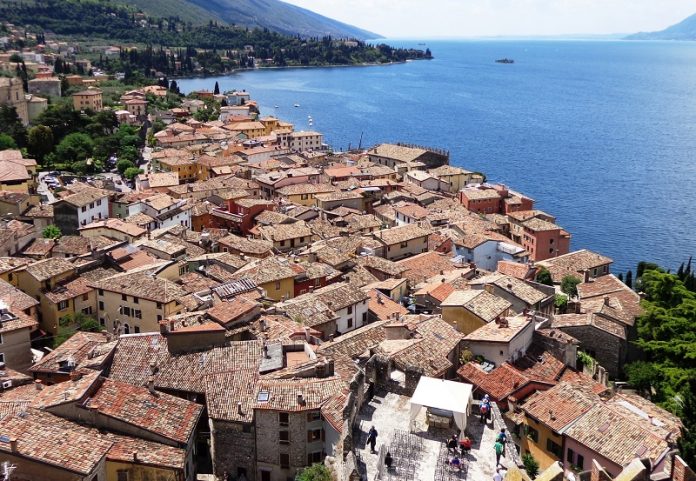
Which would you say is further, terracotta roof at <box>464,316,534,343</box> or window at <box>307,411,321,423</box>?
terracotta roof at <box>464,316,534,343</box>

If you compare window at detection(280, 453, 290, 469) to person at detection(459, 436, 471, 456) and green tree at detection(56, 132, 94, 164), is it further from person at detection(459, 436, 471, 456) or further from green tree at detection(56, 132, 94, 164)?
green tree at detection(56, 132, 94, 164)

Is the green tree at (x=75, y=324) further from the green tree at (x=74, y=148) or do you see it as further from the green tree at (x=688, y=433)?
the green tree at (x=74, y=148)

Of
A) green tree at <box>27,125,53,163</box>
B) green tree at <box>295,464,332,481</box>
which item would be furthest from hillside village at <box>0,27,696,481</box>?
green tree at <box>27,125,53,163</box>

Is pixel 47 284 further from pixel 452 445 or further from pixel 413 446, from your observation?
pixel 452 445

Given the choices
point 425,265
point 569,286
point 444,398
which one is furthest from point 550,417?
point 425,265

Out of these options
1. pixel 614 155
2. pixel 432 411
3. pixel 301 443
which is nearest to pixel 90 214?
pixel 301 443

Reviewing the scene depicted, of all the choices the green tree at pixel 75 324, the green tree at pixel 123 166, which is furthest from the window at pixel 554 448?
the green tree at pixel 123 166

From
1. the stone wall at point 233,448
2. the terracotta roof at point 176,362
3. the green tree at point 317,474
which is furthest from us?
the terracotta roof at point 176,362
